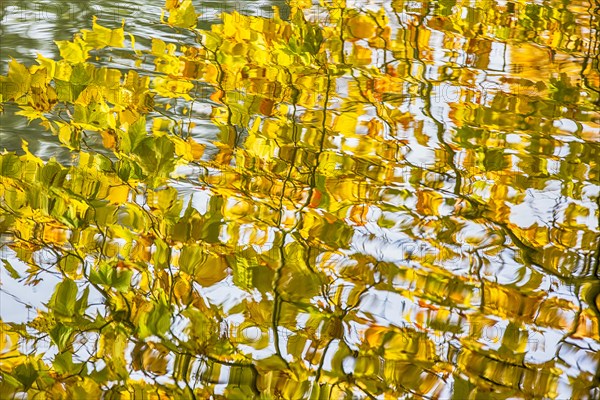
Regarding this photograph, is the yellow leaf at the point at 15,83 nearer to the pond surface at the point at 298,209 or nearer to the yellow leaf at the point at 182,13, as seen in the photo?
the pond surface at the point at 298,209

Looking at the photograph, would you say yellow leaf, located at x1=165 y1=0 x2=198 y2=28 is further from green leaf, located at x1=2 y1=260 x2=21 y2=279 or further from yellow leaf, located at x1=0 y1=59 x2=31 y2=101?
green leaf, located at x1=2 y1=260 x2=21 y2=279

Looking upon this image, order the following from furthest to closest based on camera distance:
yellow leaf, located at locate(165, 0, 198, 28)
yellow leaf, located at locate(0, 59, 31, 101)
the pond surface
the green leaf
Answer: yellow leaf, located at locate(165, 0, 198, 28) < yellow leaf, located at locate(0, 59, 31, 101) < the green leaf < the pond surface

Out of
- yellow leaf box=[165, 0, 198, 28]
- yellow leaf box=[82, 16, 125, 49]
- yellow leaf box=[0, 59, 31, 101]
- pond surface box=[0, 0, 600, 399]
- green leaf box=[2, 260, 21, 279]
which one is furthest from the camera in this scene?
yellow leaf box=[165, 0, 198, 28]

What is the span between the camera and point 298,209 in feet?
4.17

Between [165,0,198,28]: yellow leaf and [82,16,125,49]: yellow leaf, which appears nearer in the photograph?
[82,16,125,49]: yellow leaf

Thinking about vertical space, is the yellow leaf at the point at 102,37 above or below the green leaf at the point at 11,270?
above

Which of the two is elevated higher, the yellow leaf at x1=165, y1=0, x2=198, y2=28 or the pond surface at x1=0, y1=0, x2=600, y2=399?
the yellow leaf at x1=165, y1=0, x2=198, y2=28

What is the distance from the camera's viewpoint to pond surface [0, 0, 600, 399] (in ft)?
3.10

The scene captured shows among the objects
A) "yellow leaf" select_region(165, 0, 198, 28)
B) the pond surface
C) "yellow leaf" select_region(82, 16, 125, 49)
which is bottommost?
the pond surface

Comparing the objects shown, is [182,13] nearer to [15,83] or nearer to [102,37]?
[102,37]

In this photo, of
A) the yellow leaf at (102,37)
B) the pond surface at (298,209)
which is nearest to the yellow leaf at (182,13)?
the pond surface at (298,209)

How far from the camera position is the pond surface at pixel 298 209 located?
0.94 meters

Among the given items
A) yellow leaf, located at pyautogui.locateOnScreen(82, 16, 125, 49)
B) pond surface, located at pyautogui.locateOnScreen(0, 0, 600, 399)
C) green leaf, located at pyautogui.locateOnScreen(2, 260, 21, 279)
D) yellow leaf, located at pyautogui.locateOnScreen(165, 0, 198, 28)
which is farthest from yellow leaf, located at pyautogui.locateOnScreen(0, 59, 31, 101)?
green leaf, located at pyautogui.locateOnScreen(2, 260, 21, 279)

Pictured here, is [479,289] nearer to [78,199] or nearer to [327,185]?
[327,185]
